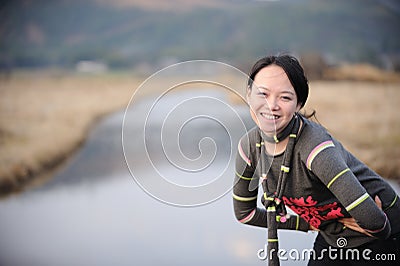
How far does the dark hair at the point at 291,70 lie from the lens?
63cm

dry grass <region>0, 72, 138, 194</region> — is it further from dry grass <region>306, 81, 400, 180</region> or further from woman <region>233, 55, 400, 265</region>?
woman <region>233, 55, 400, 265</region>

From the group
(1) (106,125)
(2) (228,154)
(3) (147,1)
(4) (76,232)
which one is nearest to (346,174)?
(2) (228,154)

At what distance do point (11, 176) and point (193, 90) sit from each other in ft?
3.98

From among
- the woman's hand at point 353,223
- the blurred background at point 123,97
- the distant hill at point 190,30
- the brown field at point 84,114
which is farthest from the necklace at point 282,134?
the distant hill at point 190,30

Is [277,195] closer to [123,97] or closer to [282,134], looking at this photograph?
[282,134]

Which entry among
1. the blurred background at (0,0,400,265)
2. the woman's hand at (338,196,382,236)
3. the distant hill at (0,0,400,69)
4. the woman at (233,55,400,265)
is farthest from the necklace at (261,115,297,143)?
the distant hill at (0,0,400,69)

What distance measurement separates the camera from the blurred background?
5.29ft

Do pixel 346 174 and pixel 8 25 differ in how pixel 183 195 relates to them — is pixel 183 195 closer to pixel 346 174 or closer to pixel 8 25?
pixel 346 174

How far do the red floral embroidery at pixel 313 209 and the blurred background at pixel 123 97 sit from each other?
858 mm

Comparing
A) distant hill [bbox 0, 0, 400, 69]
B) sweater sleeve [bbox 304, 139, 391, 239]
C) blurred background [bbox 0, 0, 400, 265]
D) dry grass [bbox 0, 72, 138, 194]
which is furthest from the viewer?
distant hill [bbox 0, 0, 400, 69]

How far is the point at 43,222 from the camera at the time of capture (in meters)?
1.69

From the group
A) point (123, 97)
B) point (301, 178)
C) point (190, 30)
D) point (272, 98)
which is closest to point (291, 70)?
point (272, 98)

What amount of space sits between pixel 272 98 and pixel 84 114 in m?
1.45

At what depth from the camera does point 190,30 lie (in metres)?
2.08
